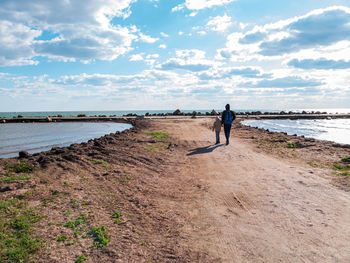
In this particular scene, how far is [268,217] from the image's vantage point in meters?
5.16

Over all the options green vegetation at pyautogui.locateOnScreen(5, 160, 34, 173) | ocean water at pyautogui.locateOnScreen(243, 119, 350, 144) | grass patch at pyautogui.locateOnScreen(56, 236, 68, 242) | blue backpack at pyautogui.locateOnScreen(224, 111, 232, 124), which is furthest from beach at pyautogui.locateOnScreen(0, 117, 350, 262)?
ocean water at pyautogui.locateOnScreen(243, 119, 350, 144)

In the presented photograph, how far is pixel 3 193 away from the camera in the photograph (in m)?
5.59

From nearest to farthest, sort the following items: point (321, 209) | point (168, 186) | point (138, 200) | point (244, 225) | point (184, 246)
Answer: point (184, 246), point (244, 225), point (321, 209), point (138, 200), point (168, 186)

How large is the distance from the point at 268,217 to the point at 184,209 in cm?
188

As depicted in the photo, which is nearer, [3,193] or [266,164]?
[3,193]

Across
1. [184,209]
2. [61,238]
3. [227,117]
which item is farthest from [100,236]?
[227,117]

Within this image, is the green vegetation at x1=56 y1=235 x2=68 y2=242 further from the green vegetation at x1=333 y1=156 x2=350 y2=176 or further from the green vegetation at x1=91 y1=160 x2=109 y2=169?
the green vegetation at x1=333 y1=156 x2=350 y2=176

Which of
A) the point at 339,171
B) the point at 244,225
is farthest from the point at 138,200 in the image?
the point at 339,171

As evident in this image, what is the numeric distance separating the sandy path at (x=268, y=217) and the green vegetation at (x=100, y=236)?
1.44m

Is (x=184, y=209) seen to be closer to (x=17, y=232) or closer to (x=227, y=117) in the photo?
(x=17, y=232)

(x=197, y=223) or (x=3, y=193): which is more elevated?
(x=3, y=193)

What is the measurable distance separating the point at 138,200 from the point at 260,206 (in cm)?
301

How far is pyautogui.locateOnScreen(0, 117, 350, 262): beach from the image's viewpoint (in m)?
3.89

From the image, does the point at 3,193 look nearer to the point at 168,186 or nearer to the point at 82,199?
the point at 82,199
